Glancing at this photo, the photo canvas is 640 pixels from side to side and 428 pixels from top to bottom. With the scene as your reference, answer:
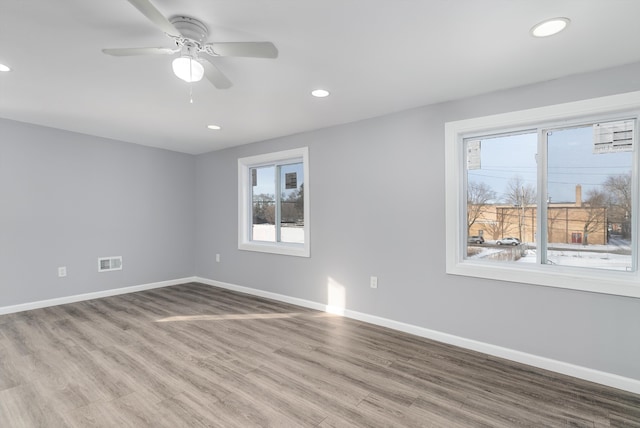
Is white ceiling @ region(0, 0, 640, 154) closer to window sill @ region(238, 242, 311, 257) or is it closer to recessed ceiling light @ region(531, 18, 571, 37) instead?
recessed ceiling light @ region(531, 18, 571, 37)

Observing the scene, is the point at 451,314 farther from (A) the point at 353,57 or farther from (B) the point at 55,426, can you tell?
(B) the point at 55,426

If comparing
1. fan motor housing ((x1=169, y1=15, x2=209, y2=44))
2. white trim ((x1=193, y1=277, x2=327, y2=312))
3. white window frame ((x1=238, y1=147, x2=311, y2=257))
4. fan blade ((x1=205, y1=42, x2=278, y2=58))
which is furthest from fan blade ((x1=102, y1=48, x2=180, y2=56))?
white trim ((x1=193, y1=277, x2=327, y2=312))

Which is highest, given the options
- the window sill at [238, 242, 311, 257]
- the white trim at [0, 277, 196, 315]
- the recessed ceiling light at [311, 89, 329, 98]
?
the recessed ceiling light at [311, 89, 329, 98]

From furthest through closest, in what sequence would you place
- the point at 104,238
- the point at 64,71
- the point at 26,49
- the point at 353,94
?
1. the point at 104,238
2. the point at 353,94
3. the point at 64,71
4. the point at 26,49

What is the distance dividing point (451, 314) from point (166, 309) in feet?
11.4

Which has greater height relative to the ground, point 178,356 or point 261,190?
point 261,190

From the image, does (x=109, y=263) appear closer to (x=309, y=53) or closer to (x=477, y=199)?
(x=309, y=53)

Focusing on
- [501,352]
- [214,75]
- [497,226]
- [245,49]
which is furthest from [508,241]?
[214,75]

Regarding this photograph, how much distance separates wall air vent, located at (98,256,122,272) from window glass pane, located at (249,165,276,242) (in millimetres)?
2049

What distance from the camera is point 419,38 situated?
6.59 ft

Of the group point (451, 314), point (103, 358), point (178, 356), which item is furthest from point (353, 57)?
point (103, 358)

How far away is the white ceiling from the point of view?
1733mm

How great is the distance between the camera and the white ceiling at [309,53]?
173 cm

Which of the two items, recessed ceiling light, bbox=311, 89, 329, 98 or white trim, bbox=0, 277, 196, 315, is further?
white trim, bbox=0, 277, 196, 315
